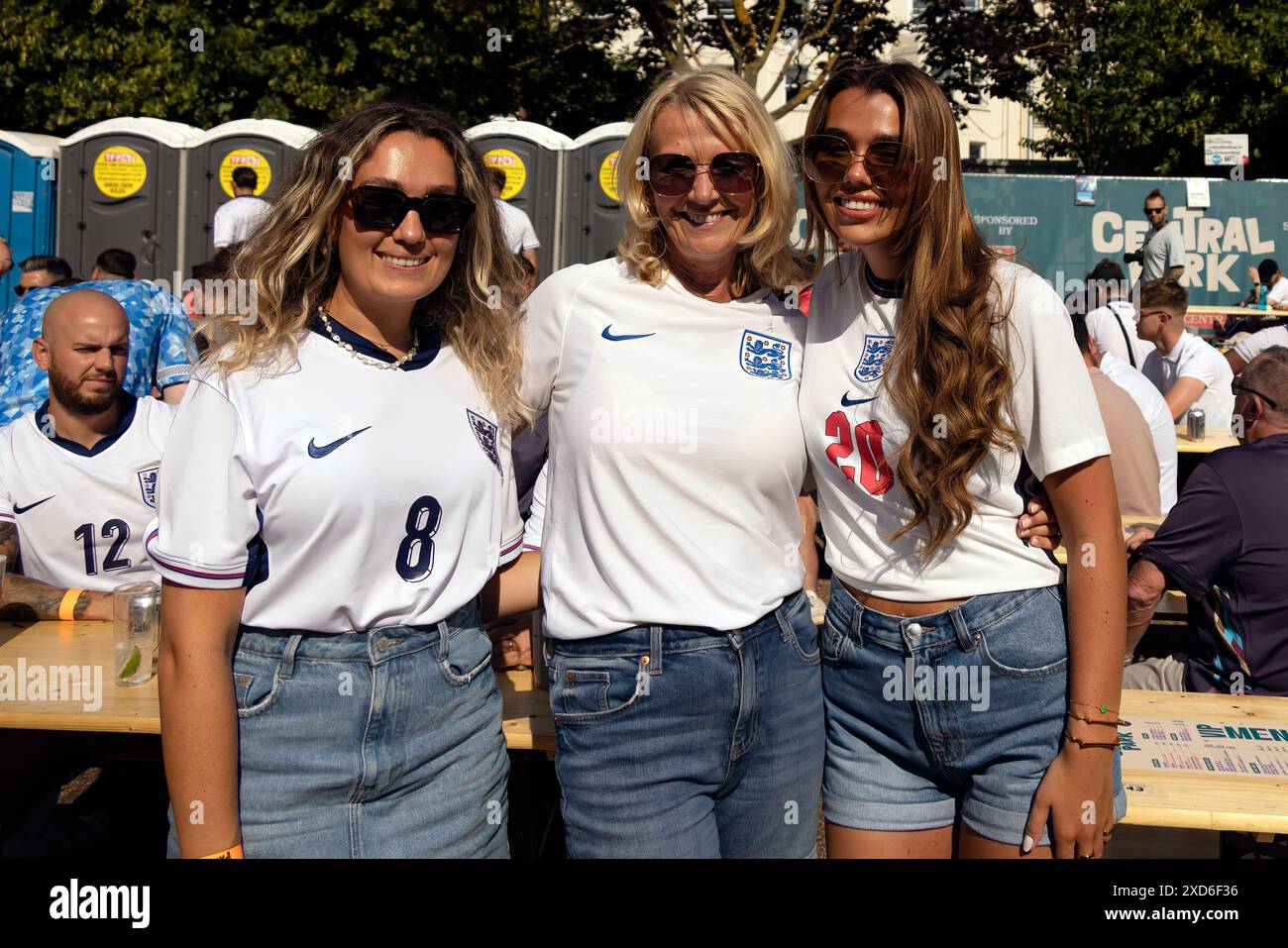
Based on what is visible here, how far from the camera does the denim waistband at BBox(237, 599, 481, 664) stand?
80.6 inches

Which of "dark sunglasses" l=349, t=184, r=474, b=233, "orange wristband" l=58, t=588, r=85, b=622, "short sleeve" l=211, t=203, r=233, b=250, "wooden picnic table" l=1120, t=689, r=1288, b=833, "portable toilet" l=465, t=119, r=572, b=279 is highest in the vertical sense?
"portable toilet" l=465, t=119, r=572, b=279

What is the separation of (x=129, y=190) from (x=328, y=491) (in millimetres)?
13844

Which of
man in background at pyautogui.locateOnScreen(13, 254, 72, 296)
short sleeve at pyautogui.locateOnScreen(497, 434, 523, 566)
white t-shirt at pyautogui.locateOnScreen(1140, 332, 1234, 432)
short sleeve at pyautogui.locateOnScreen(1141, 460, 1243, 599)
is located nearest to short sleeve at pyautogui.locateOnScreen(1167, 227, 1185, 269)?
white t-shirt at pyautogui.locateOnScreen(1140, 332, 1234, 432)

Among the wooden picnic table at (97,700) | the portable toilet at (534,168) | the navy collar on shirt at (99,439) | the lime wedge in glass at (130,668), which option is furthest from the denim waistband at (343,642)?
the portable toilet at (534,168)

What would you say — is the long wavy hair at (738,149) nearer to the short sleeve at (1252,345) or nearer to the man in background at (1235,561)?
the man in background at (1235,561)

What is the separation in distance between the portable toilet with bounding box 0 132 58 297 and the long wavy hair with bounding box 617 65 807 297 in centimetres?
1399

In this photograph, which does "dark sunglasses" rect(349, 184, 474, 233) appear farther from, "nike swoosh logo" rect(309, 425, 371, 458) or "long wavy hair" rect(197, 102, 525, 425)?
"nike swoosh logo" rect(309, 425, 371, 458)

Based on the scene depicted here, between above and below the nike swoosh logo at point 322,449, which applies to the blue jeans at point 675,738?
below

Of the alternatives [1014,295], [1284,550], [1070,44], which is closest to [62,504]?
[1014,295]

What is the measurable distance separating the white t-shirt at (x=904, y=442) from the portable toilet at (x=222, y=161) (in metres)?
12.6

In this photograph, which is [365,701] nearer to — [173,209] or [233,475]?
[233,475]

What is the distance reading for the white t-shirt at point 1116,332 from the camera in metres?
8.46

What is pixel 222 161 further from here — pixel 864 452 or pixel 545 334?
pixel 864 452

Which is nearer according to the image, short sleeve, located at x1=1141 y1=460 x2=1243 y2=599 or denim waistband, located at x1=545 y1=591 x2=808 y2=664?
denim waistband, located at x1=545 y1=591 x2=808 y2=664
